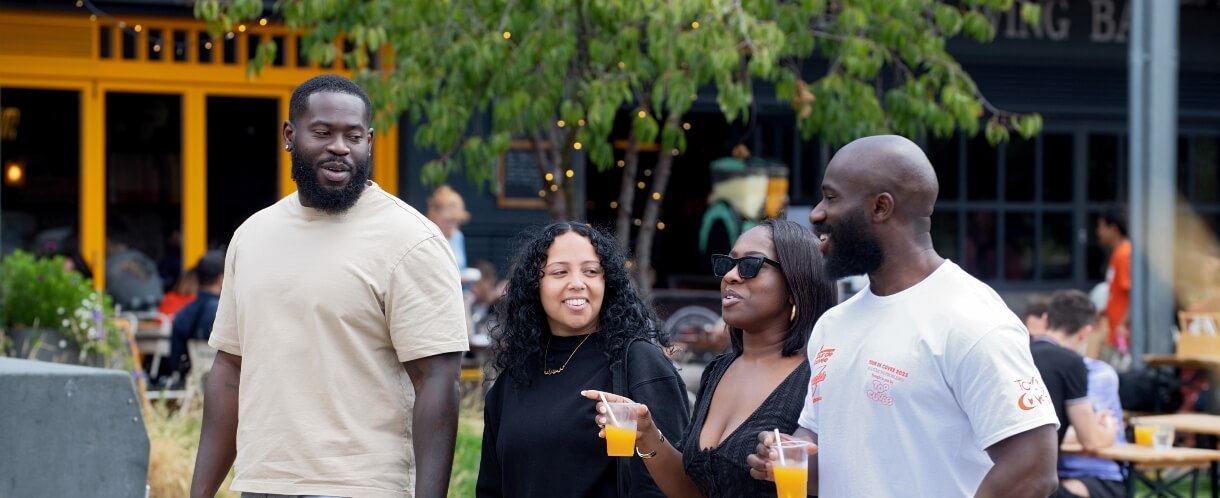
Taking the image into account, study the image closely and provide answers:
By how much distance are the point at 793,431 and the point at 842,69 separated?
7.30 metres

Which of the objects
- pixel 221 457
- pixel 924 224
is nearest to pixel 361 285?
pixel 221 457

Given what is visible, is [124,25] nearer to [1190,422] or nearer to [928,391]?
[1190,422]

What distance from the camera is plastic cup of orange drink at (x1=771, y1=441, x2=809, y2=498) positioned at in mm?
3102

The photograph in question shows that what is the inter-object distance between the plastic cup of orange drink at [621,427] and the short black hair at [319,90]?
996 millimetres

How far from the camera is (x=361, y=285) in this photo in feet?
12.2

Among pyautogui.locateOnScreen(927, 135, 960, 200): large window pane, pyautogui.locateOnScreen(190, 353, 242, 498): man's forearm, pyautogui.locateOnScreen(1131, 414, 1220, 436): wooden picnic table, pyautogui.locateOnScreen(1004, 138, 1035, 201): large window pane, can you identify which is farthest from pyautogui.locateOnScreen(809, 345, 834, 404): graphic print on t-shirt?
pyautogui.locateOnScreen(1004, 138, 1035, 201): large window pane

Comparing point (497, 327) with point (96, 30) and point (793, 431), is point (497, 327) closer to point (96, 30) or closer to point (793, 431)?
point (793, 431)

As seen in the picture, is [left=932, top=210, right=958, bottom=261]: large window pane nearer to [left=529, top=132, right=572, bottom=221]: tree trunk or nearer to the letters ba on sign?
the letters ba on sign

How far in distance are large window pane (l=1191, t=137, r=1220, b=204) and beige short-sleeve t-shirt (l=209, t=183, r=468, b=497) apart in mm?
13720

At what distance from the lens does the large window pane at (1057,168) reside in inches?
609

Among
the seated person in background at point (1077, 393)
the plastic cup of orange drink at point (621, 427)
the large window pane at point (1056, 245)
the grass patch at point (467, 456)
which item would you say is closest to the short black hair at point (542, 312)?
the plastic cup of orange drink at point (621, 427)

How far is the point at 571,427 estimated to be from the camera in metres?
3.99

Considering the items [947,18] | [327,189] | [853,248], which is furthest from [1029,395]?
[947,18]

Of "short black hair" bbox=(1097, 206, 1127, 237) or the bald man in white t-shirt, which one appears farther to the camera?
"short black hair" bbox=(1097, 206, 1127, 237)
